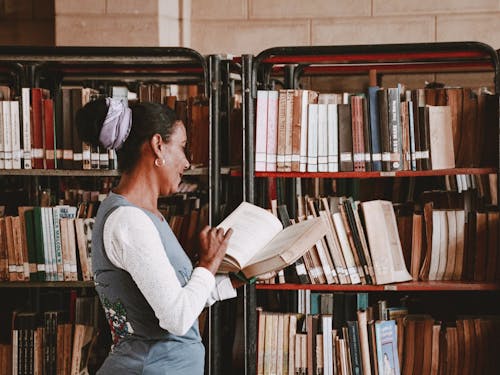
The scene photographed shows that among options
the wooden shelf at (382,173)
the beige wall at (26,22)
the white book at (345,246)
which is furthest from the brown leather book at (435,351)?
the beige wall at (26,22)

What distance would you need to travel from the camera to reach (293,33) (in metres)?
4.60

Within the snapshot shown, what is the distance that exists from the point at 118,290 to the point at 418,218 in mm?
1486

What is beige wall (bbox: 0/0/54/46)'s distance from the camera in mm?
4742

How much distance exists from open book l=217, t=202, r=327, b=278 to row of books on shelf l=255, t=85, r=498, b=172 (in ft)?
1.78

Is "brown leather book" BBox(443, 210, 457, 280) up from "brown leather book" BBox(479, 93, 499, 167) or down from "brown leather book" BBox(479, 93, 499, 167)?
down

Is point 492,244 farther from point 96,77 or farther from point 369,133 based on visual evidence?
point 96,77

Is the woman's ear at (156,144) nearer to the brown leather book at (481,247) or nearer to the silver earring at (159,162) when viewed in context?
the silver earring at (159,162)

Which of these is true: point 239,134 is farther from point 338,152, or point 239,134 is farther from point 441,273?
point 441,273

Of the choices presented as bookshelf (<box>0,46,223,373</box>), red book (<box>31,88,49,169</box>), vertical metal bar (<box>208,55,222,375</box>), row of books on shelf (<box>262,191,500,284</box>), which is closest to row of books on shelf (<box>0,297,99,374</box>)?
bookshelf (<box>0,46,223,373</box>)

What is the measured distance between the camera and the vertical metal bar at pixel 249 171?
287 centimetres

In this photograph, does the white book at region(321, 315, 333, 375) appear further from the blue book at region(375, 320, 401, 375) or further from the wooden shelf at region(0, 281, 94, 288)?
the wooden shelf at region(0, 281, 94, 288)

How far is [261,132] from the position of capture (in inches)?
114

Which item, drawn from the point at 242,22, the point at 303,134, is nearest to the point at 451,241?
the point at 303,134

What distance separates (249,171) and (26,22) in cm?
264
